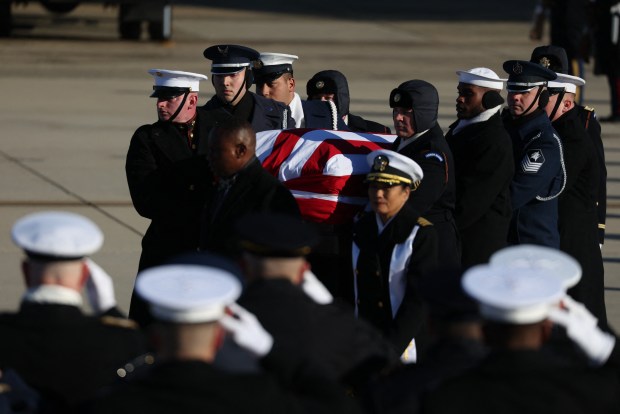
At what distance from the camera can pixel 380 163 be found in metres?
5.76

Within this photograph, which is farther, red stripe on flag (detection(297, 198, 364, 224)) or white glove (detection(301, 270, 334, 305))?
red stripe on flag (detection(297, 198, 364, 224))

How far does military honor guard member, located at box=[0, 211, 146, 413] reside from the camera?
373cm

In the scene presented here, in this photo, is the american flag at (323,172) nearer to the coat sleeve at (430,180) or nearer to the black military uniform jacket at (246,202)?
the coat sleeve at (430,180)

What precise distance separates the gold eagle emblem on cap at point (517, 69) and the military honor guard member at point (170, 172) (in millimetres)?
1547

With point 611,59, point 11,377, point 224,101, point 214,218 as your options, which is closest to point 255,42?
point 611,59

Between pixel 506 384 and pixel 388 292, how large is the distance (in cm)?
226

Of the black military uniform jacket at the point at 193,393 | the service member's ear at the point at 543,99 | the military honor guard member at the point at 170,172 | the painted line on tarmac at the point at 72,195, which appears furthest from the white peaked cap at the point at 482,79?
the painted line on tarmac at the point at 72,195

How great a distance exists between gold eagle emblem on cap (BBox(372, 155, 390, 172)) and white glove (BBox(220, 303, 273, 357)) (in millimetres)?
2167

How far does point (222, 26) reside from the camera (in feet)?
80.9

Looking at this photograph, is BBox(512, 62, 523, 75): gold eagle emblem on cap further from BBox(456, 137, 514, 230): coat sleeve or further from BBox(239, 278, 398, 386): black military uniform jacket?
BBox(239, 278, 398, 386): black military uniform jacket

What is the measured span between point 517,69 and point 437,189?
121 centimetres

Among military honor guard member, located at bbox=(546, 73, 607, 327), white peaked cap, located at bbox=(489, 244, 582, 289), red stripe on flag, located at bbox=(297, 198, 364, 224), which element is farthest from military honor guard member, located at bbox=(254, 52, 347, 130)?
white peaked cap, located at bbox=(489, 244, 582, 289)

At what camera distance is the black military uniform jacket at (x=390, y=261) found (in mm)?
5586

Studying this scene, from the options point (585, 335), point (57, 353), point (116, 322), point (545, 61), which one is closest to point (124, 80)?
point (545, 61)
